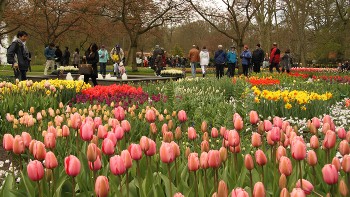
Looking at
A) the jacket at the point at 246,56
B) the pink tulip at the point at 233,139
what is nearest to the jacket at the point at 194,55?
the jacket at the point at 246,56

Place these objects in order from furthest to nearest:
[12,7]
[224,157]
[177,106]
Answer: [12,7], [177,106], [224,157]

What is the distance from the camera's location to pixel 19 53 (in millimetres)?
10930

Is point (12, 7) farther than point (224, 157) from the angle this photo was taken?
Yes

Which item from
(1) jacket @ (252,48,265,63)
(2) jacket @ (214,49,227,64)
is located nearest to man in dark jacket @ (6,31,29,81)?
(2) jacket @ (214,49,227,64)

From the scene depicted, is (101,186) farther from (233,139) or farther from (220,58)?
(220,58)

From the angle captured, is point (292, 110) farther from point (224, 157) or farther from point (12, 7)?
point (12, 7)

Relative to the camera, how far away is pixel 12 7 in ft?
105

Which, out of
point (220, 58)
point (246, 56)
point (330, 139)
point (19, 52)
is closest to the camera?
point (330, 139)

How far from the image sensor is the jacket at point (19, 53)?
417 inches

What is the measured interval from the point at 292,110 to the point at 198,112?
1908 mm

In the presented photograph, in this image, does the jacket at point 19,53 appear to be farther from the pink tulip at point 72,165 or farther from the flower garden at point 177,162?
the pink tulip at point 72,165

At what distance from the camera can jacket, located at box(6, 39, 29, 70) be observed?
1060 cm

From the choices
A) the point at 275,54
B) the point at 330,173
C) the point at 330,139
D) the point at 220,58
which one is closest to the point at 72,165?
the point at 330,173

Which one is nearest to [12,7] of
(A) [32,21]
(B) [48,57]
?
(A) [32,21]
